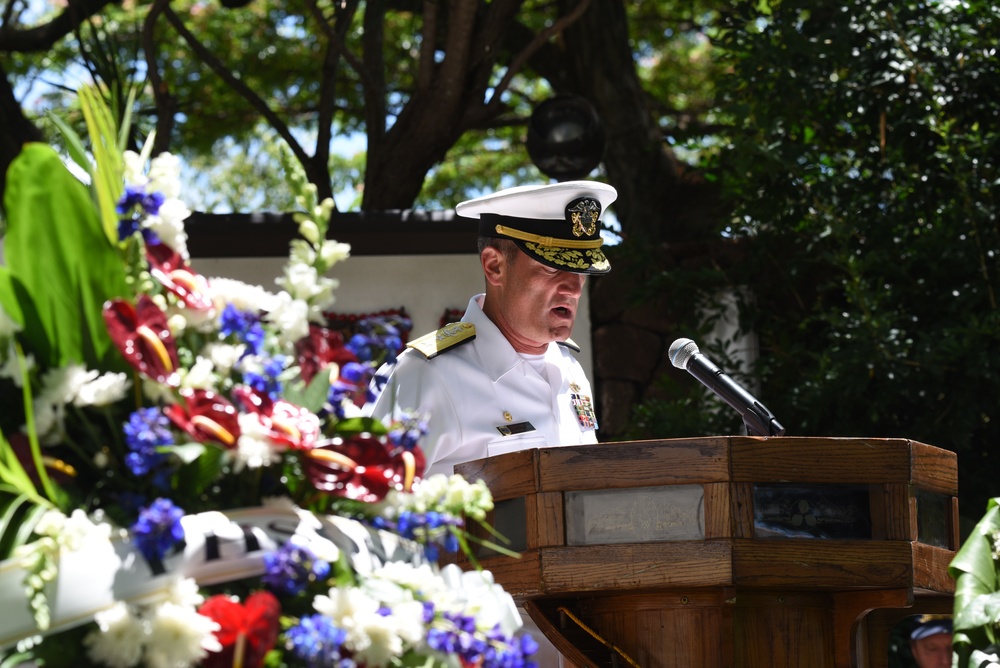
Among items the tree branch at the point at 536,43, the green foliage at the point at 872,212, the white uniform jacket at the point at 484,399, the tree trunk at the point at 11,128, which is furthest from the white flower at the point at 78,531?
the tree trunk at the point at 11,128

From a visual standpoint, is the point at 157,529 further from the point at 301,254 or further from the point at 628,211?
the point at 628,211

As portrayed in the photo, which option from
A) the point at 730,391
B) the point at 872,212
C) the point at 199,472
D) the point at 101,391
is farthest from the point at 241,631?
the point at 872,212

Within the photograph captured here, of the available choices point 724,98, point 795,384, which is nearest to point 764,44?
point 724,98

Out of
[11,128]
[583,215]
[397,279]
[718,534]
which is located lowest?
[718,534]

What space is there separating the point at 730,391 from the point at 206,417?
4.87ft

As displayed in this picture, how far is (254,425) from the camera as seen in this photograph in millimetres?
1542

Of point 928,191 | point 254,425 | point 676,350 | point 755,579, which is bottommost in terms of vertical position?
point 755,579

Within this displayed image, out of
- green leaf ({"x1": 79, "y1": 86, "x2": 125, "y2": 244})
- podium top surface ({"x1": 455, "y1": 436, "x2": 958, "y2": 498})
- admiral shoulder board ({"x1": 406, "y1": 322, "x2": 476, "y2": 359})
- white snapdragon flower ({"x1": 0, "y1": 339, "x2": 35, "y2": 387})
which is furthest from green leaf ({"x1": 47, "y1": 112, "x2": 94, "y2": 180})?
admiral shoulder board ({"x1": 406, "y1": 322, "x2": 476, "y2": 359})

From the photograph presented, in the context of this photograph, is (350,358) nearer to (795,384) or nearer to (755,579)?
(755,579)

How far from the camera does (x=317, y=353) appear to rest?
170 centimetres

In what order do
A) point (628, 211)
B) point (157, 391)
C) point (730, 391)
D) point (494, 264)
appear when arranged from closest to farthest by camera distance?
point (157, 391) < point (730, 391) < point (494, 264) < point (628, 211)

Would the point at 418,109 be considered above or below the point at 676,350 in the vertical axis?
above

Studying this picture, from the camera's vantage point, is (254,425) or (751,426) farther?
(751,426)

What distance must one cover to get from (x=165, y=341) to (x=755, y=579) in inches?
47.4
